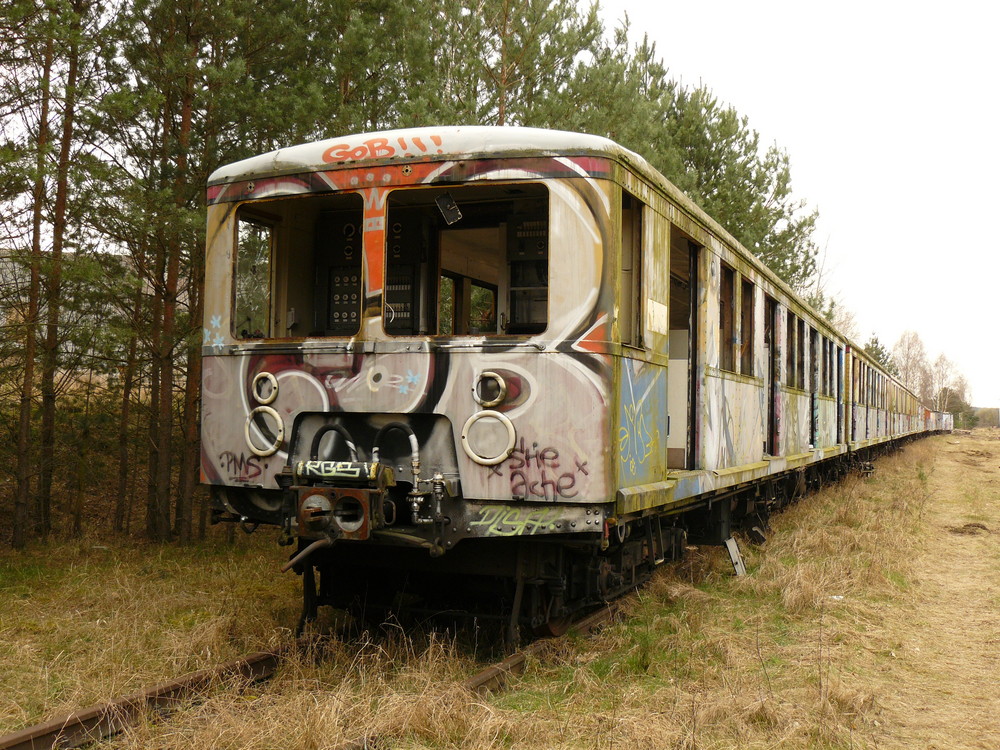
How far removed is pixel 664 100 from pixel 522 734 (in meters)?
13.8

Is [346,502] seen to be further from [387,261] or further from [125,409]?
[125,409]

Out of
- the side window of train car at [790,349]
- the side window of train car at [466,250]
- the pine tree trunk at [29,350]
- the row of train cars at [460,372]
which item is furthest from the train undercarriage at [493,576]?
the pine tree trunk at [29,350]

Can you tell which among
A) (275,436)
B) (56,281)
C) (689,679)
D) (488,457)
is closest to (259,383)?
(275,436)

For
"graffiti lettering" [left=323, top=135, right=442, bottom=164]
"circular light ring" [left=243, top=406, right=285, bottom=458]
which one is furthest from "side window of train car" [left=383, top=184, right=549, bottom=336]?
"circular light ring" [left=243, top=406, right=285, bottom=458]

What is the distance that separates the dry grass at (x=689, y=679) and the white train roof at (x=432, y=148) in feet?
8.98

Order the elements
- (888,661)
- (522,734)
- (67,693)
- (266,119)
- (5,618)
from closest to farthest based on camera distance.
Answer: (522,734) → (67,693) → (888,661) → (5,618) → (266,119)

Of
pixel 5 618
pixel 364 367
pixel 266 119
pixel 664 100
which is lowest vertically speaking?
pixel 5 618

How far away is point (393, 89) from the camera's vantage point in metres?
10.8

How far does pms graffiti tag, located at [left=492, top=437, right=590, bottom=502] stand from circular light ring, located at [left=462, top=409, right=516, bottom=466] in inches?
1.5

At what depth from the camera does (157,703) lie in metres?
4.30

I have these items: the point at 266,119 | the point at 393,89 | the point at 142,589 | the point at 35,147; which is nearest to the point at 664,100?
the point at 393,89

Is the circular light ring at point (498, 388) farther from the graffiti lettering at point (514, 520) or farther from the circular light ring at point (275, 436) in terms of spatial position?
the circular light ring at point (275, 436)

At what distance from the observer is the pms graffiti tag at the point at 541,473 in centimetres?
482

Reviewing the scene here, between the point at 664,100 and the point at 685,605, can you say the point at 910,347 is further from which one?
the point at 685,605
